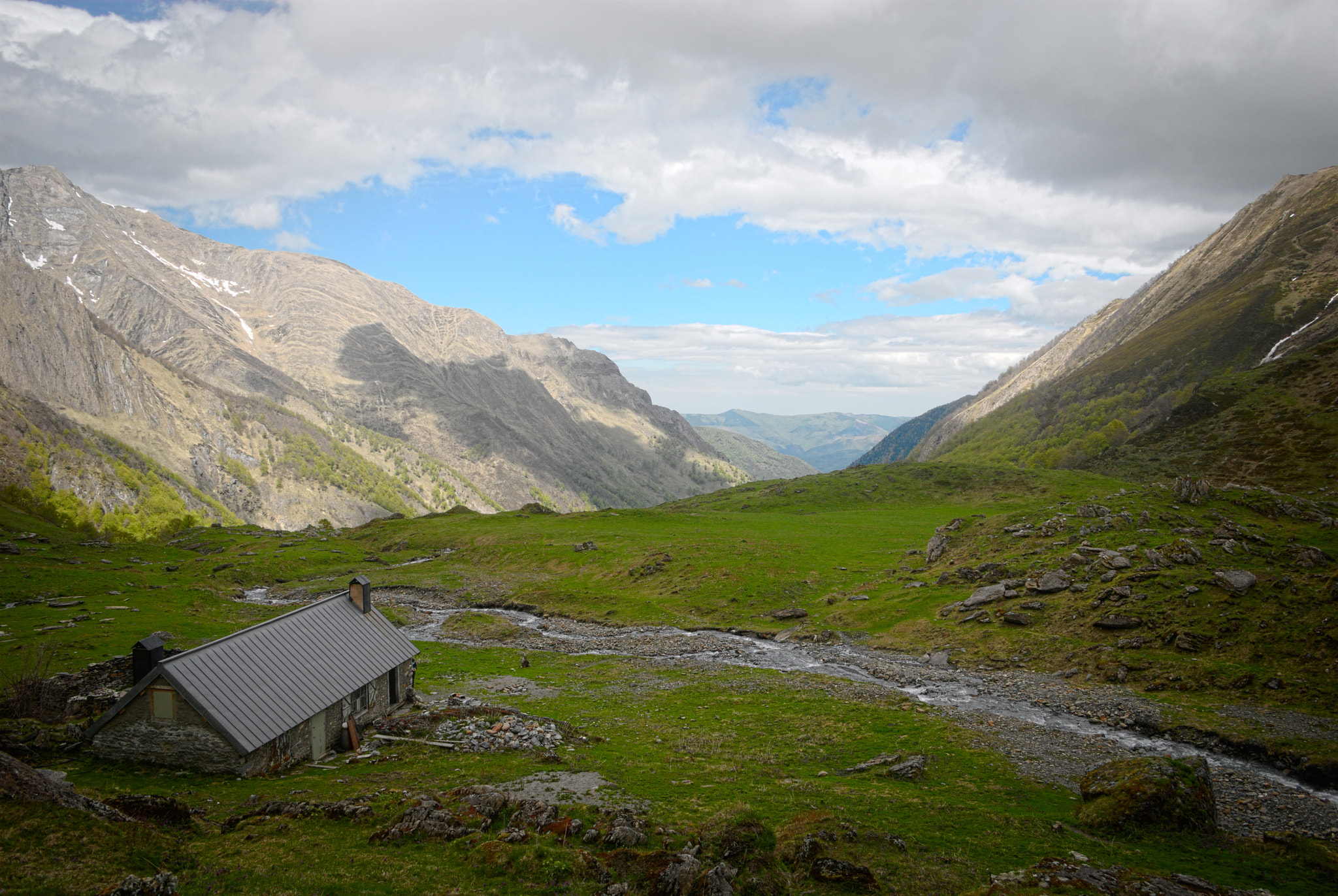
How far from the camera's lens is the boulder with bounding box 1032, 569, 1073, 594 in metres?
54.1

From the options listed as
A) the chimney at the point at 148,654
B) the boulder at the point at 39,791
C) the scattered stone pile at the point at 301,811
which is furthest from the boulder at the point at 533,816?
the chimney at the point at 148,654

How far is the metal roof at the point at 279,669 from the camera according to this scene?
29.6 meters

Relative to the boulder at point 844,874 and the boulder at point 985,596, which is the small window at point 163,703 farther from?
the boulder at point 985,596

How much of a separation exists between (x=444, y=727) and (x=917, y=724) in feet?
89.1

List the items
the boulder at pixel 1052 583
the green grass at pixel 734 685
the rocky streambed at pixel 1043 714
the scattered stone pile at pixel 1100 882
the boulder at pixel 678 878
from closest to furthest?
1. the boulder at pixel 678 878
2. the scattered stone pile at pixel 1100 882
3. the green grass at pixel 734 685
4. the rocky streambed at pixel 1043 714
5. the boulder at pixel 1052 583

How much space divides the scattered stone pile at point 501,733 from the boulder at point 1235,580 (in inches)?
1798

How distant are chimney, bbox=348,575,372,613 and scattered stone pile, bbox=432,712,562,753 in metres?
10.9

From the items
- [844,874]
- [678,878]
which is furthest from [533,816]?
[844,874]

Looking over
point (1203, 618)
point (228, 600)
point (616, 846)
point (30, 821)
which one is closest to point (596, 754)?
point (616, 846)

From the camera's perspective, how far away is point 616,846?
70.0 feet

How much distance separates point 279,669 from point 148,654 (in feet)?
19.1

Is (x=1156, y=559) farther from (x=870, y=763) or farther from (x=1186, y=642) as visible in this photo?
(x=870, y=763)

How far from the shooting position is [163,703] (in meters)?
29.6

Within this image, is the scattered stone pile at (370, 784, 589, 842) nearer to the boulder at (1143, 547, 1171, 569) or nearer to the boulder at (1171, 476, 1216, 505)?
the boulder at (1143, 547, 1171, 569)
